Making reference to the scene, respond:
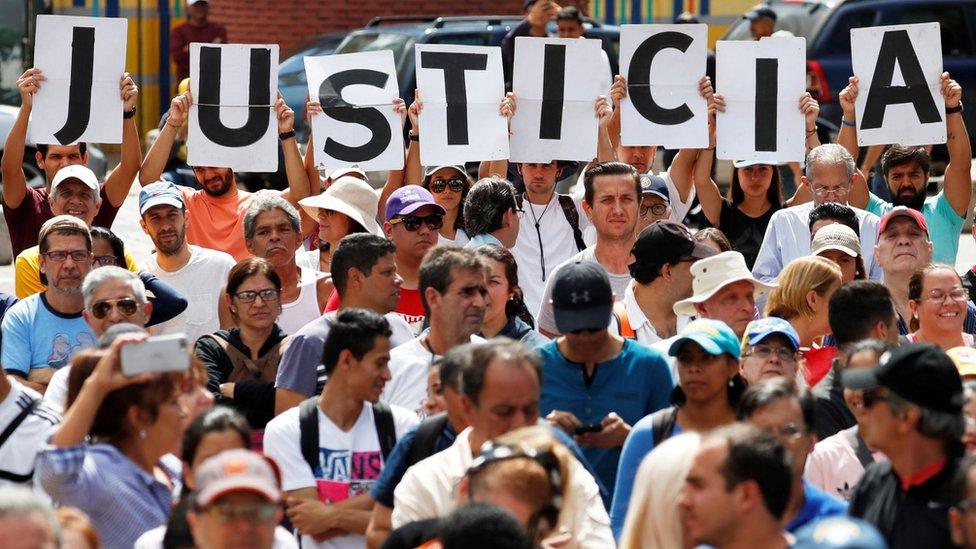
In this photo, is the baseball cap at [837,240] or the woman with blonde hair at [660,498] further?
the baseball cap at [837,240]

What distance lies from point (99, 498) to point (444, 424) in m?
1.10

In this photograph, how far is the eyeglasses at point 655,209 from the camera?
856cm

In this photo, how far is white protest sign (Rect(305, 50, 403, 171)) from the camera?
9047 millimetres

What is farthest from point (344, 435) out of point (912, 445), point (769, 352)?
point (912, 445)

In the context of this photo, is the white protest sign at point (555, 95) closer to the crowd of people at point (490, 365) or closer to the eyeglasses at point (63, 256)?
the crowd of people at point (490, 365)

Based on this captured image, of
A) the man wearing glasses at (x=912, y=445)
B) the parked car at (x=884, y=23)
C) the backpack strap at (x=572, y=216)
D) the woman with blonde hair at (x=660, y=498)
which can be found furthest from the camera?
the parked car at (x=884, y=23)

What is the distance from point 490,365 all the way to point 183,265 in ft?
10.8

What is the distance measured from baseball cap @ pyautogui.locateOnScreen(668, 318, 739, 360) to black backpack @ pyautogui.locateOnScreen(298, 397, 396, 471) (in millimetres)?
945

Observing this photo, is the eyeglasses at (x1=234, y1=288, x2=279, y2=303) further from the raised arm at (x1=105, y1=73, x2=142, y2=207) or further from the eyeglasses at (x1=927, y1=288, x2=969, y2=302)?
the eyeglasses at (x1=927, y1=288, x2=969, y2=302)

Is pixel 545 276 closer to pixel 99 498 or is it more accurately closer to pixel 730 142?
pixel 730 142

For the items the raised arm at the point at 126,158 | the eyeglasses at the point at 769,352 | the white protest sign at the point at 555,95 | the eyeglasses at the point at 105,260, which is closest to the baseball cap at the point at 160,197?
the eyeglasses at the point at 105,260

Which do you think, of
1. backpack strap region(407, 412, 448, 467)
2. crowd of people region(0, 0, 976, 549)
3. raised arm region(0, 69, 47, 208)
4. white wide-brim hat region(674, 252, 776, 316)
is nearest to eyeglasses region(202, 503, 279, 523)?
crowd of people region(0, 0, 976, 549)

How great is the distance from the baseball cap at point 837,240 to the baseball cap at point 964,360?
1550 millimetres

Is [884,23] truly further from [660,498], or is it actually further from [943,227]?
[660,498]
